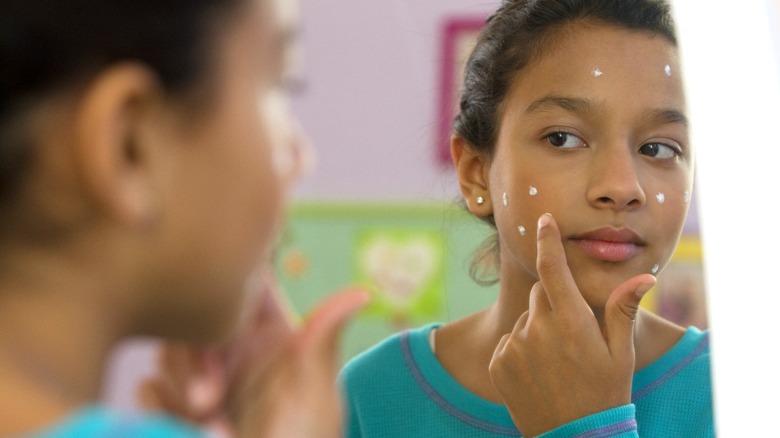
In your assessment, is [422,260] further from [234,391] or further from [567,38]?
[234,391]

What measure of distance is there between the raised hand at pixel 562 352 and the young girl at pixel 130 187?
0.18 meters

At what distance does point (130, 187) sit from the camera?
29cm

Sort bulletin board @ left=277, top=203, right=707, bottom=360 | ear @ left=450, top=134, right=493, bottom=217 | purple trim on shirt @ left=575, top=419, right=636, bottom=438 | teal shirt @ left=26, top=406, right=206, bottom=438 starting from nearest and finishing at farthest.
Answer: teal shirt @ left=26, top=406, right=206, bottom=438
purple trim on shirt @ left=575, top=419, right=636, bottom=438
ear @ left=450, top=134, right=493, bottom=217
bulletin board @ left=277, top=203, right=707, bottom=360

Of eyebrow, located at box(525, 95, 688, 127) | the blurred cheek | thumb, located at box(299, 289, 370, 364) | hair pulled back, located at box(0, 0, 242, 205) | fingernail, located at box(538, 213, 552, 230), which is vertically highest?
eyebrow, located at box(525, 95, 688, 127)

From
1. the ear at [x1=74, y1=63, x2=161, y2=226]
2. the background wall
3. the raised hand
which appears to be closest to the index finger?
the raised hand

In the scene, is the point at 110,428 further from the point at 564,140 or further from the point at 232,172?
the point at 564,140

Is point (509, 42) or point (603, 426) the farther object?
point (509, 42)

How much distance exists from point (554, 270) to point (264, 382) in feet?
0.67

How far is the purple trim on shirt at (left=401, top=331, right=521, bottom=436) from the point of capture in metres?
0.53

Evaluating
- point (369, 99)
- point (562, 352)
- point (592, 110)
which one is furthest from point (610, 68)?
point (369, 99)

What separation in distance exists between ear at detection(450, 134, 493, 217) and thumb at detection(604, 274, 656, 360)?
4.8 inches

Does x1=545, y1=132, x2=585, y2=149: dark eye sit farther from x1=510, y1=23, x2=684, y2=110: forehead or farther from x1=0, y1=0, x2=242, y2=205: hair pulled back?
x1=0, y1=0, x2=242, y2=205: hair pulled back

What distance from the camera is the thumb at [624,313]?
48 centimetres

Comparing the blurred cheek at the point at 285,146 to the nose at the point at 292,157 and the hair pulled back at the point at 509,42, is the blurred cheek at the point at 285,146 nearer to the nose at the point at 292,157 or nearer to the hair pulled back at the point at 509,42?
the nose at the point at 292,157
